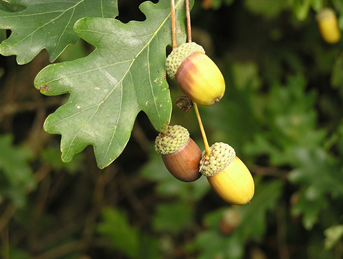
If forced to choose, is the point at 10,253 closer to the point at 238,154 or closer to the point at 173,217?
the point at 173,217

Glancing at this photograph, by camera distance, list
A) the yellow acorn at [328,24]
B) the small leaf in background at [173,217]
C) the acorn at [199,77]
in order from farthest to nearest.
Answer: the small leaf in background at [173,217] < the yellow acorn at [328,24] < the acorn at [199,77]

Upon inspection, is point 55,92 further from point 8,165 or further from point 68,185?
point 68,185

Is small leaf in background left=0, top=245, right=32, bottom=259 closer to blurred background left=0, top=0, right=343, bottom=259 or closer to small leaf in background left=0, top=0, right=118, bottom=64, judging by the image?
blurred background left=0, top=0, right=343, bottom=259

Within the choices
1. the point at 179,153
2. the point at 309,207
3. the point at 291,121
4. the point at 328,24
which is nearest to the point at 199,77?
the point at 179,153

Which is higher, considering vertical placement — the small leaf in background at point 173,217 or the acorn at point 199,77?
the acorn at point 199,77

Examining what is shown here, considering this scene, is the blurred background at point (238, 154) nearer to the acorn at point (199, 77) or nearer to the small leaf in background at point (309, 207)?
the small leaf in background at point (309, 207)

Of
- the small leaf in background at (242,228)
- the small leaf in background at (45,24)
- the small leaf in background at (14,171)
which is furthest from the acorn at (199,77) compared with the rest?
the small leaf in background at (14,171)

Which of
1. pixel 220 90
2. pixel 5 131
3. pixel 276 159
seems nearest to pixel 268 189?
pixel 276 159

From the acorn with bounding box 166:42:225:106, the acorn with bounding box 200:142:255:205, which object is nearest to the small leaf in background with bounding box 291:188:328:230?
the acorn with bounding box 200:142:255:205
